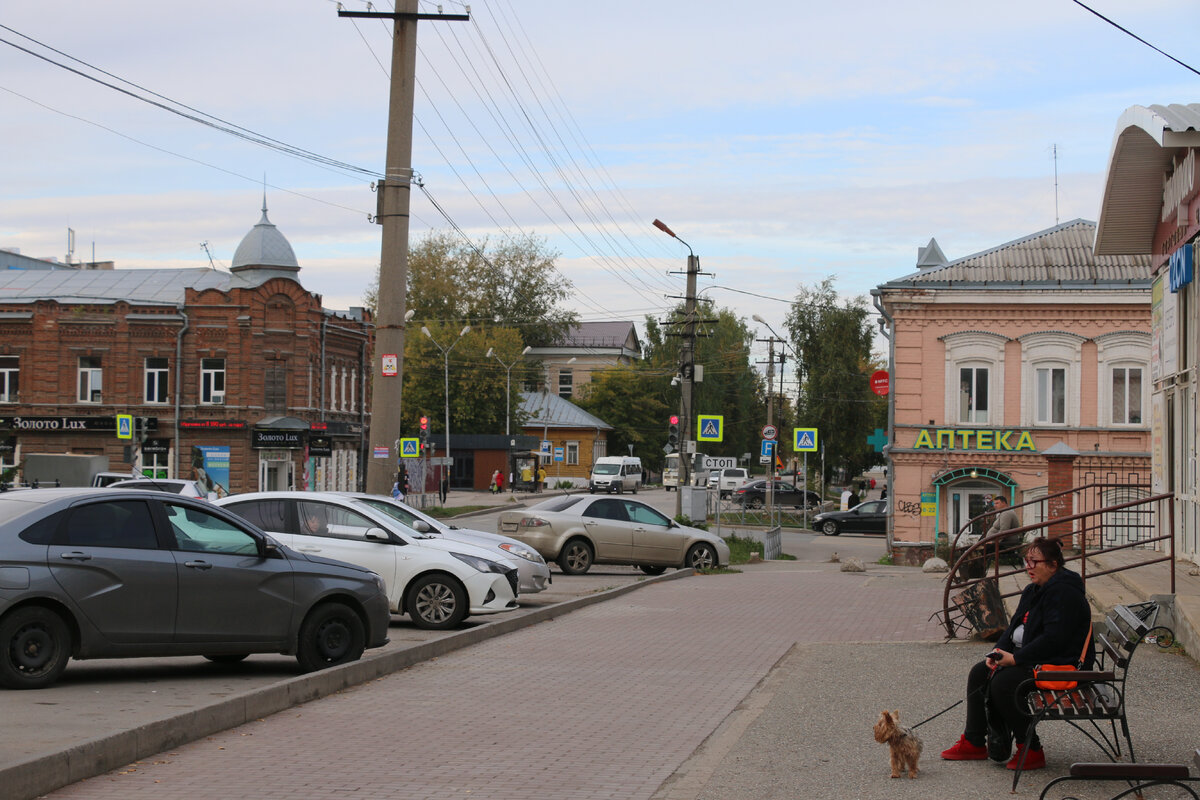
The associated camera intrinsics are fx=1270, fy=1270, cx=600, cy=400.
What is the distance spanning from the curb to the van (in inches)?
2425

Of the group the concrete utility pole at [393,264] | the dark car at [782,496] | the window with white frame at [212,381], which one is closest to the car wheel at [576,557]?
the concrete utility pole at [393,264]

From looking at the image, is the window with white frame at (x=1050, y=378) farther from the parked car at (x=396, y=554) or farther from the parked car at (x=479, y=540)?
the parked car at (x=396, y=554)

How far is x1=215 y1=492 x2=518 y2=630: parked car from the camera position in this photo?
1445 cm

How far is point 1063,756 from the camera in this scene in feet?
24.9

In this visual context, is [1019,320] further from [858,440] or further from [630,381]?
[630,381]

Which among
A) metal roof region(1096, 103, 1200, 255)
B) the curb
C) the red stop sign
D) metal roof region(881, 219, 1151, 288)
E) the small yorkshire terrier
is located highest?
metal roof region(881, 219, 1151, 288)

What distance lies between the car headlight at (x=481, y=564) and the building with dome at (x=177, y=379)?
38573 millimetres

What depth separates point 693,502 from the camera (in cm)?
3616

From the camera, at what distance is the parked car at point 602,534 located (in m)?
23.4

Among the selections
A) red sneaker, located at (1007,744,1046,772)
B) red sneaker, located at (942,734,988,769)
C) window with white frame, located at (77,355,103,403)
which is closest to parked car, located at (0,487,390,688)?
red sneaker, located at (942,734,988,769)

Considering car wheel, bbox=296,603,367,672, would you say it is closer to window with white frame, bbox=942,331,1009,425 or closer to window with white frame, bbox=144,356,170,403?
window with white frame, bbox=942,331,1009,425

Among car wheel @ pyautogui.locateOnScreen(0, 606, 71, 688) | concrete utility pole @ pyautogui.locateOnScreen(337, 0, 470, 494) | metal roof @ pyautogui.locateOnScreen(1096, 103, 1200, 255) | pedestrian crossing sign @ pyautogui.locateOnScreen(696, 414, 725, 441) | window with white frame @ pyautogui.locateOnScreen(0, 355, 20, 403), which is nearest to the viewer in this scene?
car wheel @ pyautogui.locateOnScreen(0, 606, 71, 688)

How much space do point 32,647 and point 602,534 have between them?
49.9ft

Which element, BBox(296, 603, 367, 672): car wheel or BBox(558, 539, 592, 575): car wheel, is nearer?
BBox(296, 603, 367, 672): car wheel
